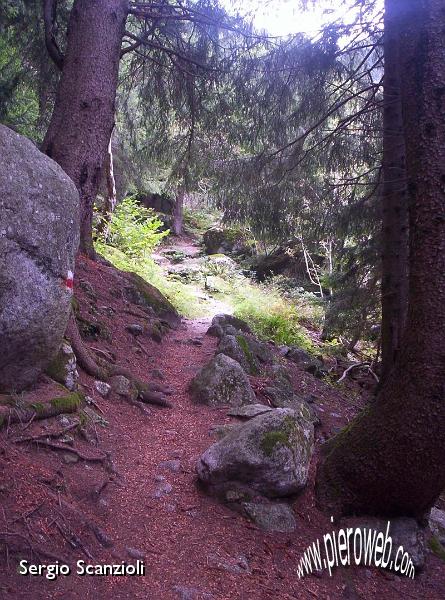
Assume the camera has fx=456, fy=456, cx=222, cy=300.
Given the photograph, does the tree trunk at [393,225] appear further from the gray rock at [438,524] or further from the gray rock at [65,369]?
the gray rock at [65,369]

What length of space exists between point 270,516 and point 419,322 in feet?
6.66

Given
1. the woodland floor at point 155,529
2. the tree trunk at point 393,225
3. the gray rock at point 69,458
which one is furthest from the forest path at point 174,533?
the tree trunk at point 393,225

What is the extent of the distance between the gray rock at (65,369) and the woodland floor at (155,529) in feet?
1.40

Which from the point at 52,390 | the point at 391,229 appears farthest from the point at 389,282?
the point at 52,390

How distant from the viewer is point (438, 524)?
4.70 m

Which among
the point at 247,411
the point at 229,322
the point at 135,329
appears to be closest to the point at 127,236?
the point at 229,322

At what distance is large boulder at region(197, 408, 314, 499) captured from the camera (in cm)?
392

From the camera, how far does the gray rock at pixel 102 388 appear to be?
5.07m

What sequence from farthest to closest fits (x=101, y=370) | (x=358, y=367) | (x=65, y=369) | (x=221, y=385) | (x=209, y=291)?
(x=209, y=291) → (x=358, y=367) → (x=221, y=385) → (x=101, y=370) → (x=65, y=369)

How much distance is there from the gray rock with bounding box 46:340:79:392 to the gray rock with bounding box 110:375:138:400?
0.77 m

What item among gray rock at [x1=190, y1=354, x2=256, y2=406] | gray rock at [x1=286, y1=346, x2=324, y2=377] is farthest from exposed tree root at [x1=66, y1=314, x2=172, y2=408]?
gray rock at [x1=286, y1=346, x2=324, y2=377]

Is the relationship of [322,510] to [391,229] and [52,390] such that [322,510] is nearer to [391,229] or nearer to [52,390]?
[52,390]

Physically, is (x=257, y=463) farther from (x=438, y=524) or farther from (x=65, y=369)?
(x=438, y=524)

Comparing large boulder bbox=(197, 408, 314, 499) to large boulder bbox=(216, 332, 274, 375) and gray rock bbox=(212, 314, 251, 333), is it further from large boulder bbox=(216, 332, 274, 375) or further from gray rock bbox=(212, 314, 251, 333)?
gray rock bbox=(212, 314, 251, 333)
